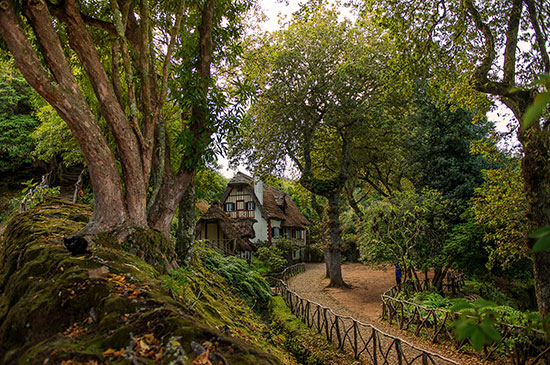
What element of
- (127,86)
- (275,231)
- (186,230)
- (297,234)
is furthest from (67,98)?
(297,234)

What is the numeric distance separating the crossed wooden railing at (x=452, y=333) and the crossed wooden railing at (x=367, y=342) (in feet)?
3.46

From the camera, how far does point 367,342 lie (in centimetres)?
799

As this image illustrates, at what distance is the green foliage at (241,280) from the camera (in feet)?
37.0

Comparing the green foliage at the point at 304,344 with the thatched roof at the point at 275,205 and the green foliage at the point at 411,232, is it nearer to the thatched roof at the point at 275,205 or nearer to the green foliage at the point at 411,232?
the green foliage at the point at 411,232

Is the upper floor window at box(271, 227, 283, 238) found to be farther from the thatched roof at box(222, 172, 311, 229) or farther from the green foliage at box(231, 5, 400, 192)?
the green foliage at box(231, 5, 400, 192)

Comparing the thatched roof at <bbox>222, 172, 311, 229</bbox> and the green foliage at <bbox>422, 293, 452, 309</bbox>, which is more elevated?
the thatched roof at <bbox>222, 172, 311, 229</bbox>

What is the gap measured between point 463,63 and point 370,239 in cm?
871

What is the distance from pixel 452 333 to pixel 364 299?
7.78 metres

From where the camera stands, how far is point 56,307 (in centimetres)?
278

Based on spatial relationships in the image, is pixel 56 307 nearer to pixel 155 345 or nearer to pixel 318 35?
pixel 155 345

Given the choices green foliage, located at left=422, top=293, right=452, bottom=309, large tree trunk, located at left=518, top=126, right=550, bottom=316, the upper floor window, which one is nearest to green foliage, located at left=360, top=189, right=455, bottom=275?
green foliage, located at left=422, top=293, right=452, bottom=309

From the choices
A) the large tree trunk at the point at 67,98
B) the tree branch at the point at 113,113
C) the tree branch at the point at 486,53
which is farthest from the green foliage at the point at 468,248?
the large tree trunk at the point at 67,98

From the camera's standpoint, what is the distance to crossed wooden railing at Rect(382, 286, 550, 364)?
7469mm

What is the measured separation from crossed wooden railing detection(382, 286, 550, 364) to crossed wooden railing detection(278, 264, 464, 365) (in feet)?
3.46
